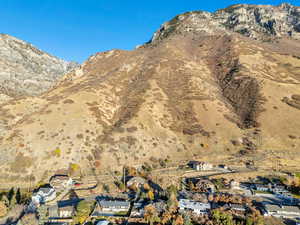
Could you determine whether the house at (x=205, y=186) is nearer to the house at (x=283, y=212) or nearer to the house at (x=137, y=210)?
the house at (x=283, y=212)

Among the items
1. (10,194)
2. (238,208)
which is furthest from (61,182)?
(238,208)

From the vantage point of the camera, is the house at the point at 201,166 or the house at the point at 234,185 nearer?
the house at the point at 234,185

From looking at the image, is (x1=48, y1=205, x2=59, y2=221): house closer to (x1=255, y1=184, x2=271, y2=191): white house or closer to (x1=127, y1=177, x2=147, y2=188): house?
(x1=127, y1=177, x2=147, y2=188): house

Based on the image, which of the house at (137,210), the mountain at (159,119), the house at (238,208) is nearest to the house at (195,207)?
the house at (238,208)

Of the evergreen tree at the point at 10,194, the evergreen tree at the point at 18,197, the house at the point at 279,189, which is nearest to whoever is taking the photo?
the evergreen tree at the point at 18,197

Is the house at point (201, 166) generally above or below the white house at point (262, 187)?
above

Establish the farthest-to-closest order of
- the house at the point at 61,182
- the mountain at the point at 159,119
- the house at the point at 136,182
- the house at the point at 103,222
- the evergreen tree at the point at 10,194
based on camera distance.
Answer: the mountain at the point at 159,119 < the house at the point at 136,182 < the house at the point at 61,182 < the evergreen tree at the point at 10,194 < the house at the point at 103,222

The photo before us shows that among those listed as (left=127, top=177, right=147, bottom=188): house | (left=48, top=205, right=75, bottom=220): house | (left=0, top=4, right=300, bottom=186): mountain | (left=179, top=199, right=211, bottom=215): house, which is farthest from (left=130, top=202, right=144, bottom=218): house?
(left=0, top=4, right=300, bottom=186): mountain

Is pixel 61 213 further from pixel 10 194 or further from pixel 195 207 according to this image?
pixel 195 207
